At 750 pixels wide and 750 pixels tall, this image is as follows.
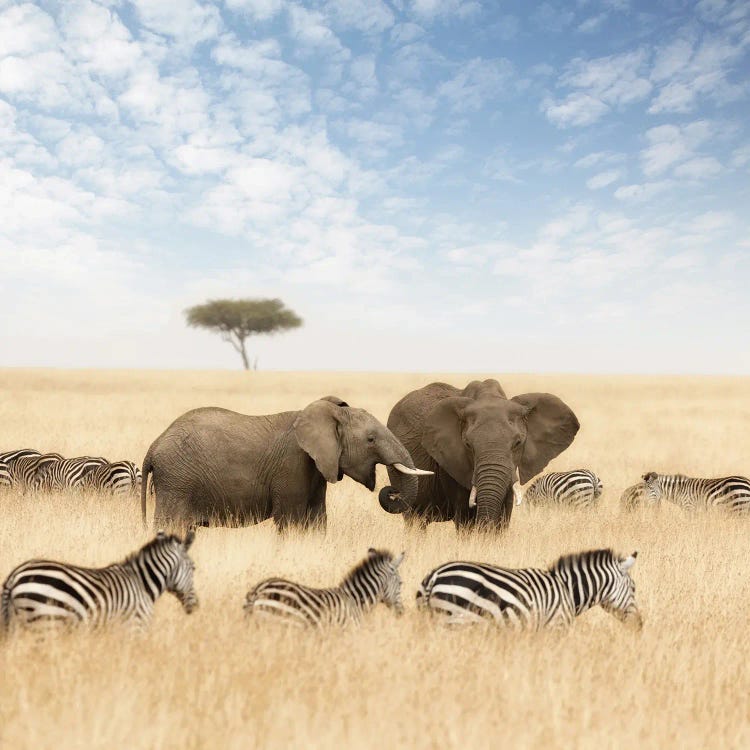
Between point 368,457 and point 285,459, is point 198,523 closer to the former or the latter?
point 285,459

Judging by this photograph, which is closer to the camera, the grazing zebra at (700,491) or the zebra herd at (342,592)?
the zebra herd at (342,592)

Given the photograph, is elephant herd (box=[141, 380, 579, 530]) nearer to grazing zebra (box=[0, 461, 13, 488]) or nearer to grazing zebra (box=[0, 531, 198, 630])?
grazing zebra (box=[0, 531, 198, 630])

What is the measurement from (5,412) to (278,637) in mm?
28266

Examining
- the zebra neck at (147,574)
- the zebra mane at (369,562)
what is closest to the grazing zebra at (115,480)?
the zebra neck at (147,574)

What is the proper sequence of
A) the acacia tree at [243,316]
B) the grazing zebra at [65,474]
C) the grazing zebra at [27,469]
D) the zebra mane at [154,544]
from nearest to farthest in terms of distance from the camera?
the zebra mane at [154,544], the grazing zebra at [65,474], the grazing zebra at [27,469], the acacia tree at [243,316]

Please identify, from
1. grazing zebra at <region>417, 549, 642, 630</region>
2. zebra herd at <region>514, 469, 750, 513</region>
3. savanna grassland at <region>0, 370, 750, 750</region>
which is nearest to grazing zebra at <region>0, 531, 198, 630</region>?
savanna grassland at <region>0, 370, 750, 750</region>

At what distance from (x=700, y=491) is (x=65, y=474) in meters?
11.5

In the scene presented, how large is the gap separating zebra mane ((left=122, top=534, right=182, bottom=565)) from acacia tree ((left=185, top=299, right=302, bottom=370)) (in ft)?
240

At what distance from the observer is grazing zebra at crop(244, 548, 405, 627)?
6227 mm

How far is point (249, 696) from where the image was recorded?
5.23 m

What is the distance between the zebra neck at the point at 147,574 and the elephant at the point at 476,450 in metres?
4.44

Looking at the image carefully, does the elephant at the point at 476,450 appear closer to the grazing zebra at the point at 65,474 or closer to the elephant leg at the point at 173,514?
the elephant leg at the point at 173,514

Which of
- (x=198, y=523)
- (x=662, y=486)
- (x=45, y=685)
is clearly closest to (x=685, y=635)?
(x=45, y=685)

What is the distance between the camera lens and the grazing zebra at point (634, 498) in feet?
47.5
